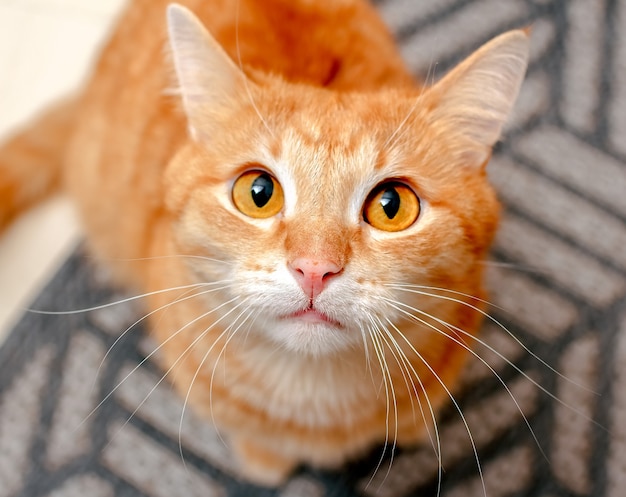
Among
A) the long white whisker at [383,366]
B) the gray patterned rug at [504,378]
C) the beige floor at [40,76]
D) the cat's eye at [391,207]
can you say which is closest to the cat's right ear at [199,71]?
the cat's eye at [391,207]

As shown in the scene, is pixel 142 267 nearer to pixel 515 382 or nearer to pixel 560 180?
pixel 515 382

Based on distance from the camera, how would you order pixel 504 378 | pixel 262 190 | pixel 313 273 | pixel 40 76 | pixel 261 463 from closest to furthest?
pixel 313 273, pixel 262 190, pixel 261 463, pixel 504 378, pixel 40 76

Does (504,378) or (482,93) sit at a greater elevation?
(482,93)

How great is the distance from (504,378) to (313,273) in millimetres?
816

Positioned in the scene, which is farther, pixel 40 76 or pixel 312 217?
pixel 40 76

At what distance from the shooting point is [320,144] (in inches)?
29.3

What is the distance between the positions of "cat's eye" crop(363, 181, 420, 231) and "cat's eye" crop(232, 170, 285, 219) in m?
0.12

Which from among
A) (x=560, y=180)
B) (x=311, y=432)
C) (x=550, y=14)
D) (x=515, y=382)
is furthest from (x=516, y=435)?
(x=550, y=14)

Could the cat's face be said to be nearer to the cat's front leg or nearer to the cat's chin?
the cat's chin

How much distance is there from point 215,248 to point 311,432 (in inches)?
15.5

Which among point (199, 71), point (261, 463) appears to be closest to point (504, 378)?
point (261, 463)

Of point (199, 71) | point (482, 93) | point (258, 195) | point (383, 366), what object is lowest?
point (383, 366)

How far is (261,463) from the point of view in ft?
3.90

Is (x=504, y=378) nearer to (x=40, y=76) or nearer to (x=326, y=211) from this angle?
(x=326, y=211)
